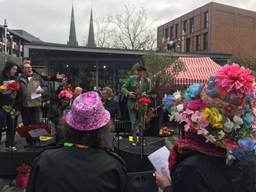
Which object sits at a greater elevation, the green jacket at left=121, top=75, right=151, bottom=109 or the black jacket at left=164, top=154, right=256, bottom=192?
the green jacket at left=121, top=75, right=151, bottom=109

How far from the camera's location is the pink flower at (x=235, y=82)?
6.82 ft

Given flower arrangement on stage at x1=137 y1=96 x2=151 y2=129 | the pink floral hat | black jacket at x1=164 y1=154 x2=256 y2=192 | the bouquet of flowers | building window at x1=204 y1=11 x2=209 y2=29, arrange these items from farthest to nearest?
building window at x1=204 y1=11 x2=209 y2=29
flower arrangement on stage at x1=137 y1=96 x2=151 y2=129
the bouquet of flowers
the pink floral hat
black jacket at x1=164 y1=154 x2=256 y2=192

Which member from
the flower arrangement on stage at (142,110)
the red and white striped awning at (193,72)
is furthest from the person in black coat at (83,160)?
the red and white striped awning at (193,72)

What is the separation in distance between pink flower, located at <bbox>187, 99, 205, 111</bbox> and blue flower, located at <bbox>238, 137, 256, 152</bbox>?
0.27 meters

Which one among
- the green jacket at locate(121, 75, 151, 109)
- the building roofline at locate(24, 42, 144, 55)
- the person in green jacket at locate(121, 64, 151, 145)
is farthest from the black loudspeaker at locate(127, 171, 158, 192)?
the building roofline at locate(24, 42, 144, 55)

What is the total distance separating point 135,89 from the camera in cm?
780

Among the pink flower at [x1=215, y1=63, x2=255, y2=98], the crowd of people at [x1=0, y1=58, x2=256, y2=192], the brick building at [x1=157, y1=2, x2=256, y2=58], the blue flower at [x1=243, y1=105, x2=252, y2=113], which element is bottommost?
the crowd of people at [x1=0, y1=58, x2=256, y2=192]

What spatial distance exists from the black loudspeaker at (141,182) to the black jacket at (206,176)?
258cm

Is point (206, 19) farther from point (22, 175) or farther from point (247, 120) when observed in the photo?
point (247, 120)

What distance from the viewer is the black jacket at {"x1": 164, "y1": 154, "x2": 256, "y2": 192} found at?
198cm

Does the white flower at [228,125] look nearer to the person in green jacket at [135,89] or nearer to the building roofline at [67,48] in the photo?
the person in green jacket at [135,89]

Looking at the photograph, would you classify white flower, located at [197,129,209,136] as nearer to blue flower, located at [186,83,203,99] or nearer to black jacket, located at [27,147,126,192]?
blue flower, located at [186,83,203,99]

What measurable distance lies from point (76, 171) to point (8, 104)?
4453mm

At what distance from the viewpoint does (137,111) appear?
7613mm
